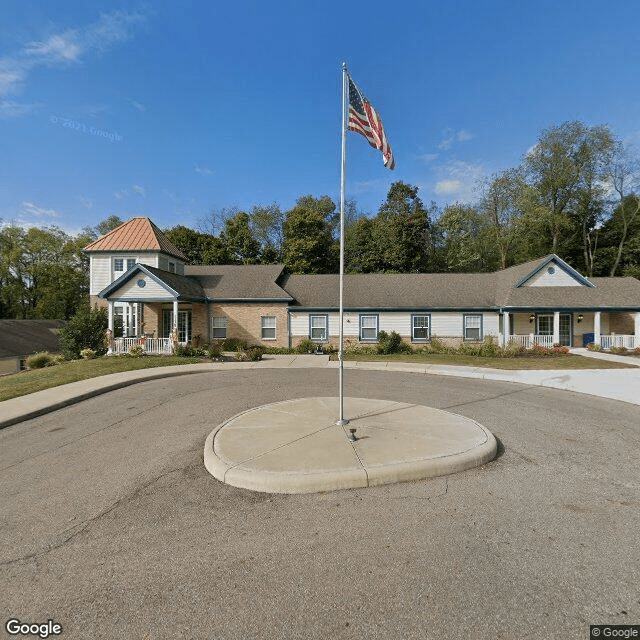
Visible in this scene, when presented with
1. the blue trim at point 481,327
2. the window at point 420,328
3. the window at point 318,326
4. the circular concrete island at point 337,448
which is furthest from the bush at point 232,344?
the circular concrete island at point 337,448

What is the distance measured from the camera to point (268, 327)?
23.4 metres

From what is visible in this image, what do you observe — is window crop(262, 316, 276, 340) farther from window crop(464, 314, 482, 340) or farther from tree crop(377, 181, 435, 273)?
tree crop(377, 181, 435, 273)

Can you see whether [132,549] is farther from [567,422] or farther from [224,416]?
[567,422]

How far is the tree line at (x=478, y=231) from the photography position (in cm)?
3762

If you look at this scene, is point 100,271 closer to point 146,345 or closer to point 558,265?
point 146,345

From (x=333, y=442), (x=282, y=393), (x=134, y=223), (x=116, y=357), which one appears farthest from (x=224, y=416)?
(x=134, y=223)

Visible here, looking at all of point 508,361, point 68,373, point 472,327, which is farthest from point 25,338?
point 508,361

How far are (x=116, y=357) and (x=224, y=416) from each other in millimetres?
13778

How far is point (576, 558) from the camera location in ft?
10.9

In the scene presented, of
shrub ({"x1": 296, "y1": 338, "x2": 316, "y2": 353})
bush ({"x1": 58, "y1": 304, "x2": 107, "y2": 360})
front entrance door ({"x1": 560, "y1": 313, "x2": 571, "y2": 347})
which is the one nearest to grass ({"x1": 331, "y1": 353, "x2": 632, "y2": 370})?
shrub ({"x1": 296, "y1": 338, "x2": 316, "y2": 353})

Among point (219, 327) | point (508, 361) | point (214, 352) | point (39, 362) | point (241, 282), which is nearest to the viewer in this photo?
point (508, 361)

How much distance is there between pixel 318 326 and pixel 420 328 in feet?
22.3

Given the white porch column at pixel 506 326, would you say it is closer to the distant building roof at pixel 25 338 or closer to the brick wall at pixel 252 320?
the brick wall at pixel 252 320

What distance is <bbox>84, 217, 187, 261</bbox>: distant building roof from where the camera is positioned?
2452cm
